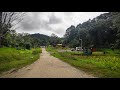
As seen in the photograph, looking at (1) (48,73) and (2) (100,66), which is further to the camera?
(2) (100,66)

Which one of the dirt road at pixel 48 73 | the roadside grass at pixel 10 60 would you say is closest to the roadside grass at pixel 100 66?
the dirt road at pixel 48 73

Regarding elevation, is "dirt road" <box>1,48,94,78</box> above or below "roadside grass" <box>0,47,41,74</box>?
below

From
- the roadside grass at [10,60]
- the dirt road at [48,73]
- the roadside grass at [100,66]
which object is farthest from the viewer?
the roadside grass at [10,60]

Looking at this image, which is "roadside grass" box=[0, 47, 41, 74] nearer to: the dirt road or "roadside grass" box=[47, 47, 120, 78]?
the dirt road

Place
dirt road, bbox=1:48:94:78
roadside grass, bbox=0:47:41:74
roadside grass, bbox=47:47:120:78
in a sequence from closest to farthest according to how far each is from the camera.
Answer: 1. dirt road, bbox=1:48:94:78
2. roadside grass, bbox=47:47:120:78
3. roadside grass, bbox=0:47:41:74

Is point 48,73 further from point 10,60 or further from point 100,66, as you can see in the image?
point 10,60

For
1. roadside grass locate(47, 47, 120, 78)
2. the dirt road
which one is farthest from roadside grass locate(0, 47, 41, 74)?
roadside grass locate(47, 47, 120, 78)

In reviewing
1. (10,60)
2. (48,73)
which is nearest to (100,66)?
(48,73)

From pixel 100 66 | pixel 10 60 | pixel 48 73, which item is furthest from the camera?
pixel 10 60

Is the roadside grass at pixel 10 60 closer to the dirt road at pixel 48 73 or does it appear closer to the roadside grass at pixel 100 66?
the dirt road at pixel 48 73

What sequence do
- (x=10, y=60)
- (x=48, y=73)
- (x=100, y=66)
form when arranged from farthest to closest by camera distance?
1. (x=10, y=60)
2. (x=100, y=66)
3. (x=48, y=73)

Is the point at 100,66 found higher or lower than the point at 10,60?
lower

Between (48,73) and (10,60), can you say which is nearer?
(48,73)
